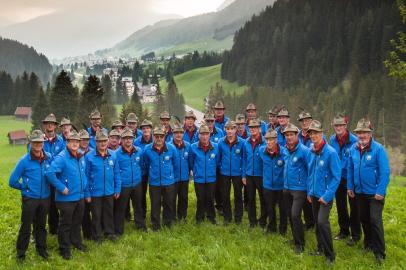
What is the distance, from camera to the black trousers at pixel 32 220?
30.9 ft

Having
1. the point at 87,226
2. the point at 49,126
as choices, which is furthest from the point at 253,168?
the point at 49,126

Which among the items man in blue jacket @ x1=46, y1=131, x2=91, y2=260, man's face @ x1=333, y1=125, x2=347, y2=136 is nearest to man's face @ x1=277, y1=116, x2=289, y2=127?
man's face @ x1=333, y1=125, x2=347, y2=136

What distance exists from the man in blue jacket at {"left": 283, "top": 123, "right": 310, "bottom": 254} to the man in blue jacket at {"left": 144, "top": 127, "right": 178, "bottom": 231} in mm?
3442

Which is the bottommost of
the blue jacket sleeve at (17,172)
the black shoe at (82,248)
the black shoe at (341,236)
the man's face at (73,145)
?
the black shoe at (341,236)

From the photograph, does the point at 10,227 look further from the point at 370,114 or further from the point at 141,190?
the point at 370,114

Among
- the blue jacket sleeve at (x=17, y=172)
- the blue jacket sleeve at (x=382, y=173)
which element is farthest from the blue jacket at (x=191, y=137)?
the blue jacket sleeve at (x=382, y=173)

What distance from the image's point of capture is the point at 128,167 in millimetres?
11297

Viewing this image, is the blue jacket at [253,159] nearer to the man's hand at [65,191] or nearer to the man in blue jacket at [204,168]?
the man in blue jacket at [204,168]

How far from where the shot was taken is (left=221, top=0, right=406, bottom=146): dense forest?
271 ft

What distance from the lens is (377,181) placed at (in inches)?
373

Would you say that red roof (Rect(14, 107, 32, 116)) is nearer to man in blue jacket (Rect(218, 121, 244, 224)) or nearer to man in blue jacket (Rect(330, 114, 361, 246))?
man in blue jacket (Rect(218, 121, 244, 224))

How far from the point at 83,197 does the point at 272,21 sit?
16915cm

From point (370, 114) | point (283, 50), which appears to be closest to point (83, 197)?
point (370, 114)

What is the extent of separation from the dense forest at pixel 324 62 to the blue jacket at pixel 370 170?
68.4m
